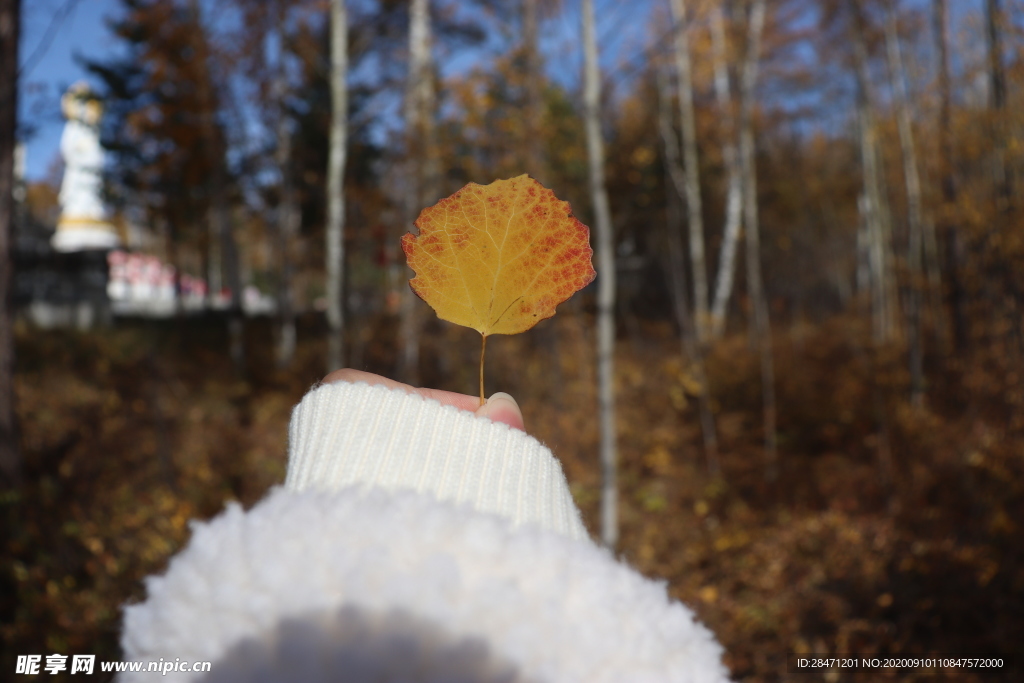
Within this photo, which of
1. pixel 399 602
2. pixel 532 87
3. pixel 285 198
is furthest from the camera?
pixel 285 198

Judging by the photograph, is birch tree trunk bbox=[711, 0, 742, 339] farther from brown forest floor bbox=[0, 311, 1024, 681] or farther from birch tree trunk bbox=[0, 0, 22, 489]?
birch tree trunk bbox=[0, 0, 22, 489]

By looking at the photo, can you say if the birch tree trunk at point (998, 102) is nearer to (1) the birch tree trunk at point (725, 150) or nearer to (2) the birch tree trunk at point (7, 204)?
(1) the birch tree trunk at point (725, 150)

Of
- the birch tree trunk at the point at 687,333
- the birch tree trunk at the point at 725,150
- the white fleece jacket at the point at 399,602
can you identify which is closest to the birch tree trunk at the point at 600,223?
the birch tree trunk at the point at 687,333

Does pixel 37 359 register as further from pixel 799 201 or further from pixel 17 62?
pixel 799 201

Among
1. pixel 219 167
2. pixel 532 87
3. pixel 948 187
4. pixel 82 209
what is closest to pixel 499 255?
pixel 532 87

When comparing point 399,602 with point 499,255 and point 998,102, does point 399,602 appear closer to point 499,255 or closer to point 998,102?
point 499,255

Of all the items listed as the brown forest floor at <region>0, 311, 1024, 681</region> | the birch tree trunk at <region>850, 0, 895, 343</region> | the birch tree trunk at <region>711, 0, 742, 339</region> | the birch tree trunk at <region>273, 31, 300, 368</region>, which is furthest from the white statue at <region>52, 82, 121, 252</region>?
the birch tree trunk at <region>850, 0, 895, 343</region>
